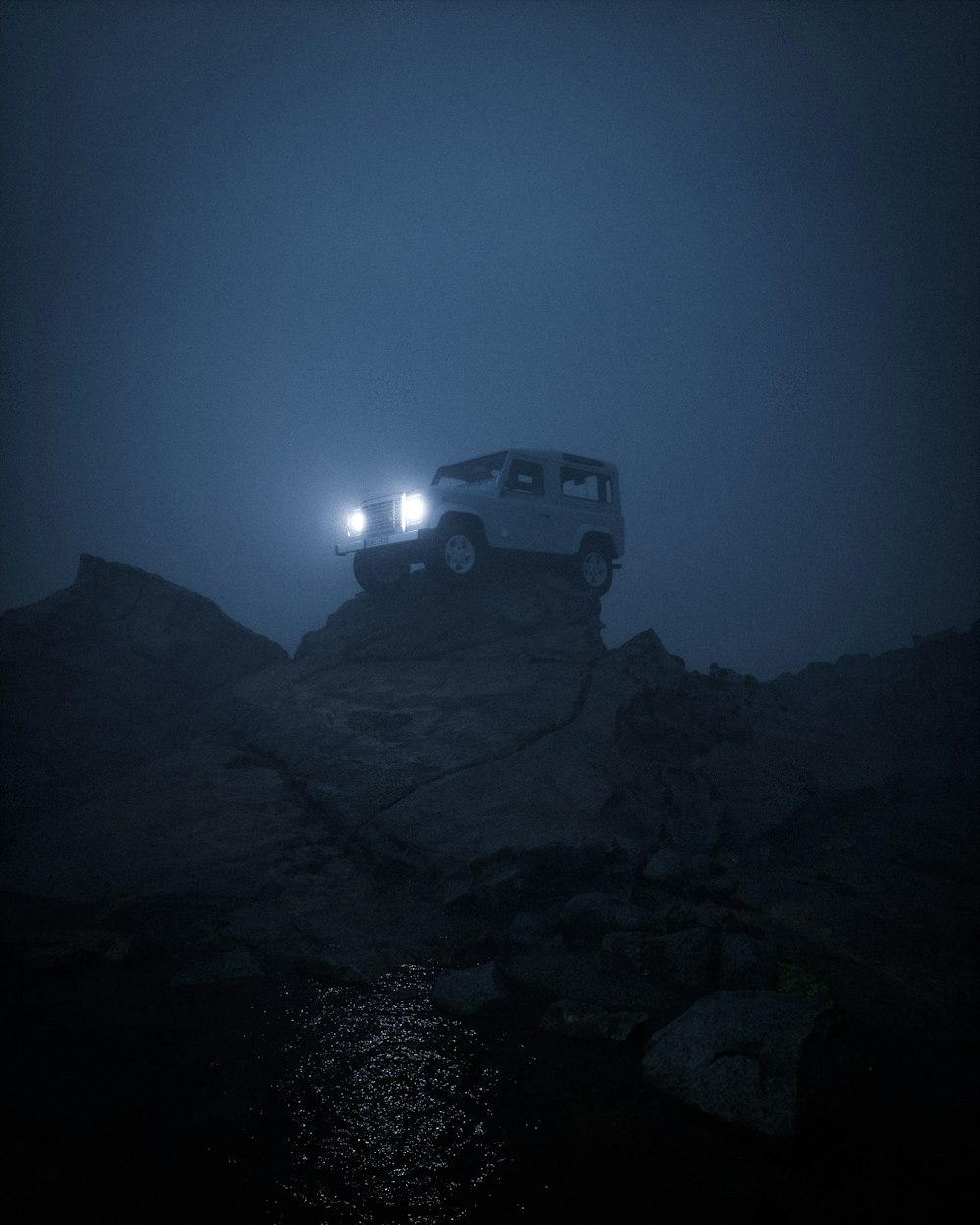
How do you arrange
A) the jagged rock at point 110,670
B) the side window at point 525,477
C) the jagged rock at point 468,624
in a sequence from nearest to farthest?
the jagged rock at point 110,670, the jagged rock at point 468,624, the side window at point 525,477

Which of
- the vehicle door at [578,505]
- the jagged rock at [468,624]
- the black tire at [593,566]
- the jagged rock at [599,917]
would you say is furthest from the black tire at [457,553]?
the jagged rock at [599,917]

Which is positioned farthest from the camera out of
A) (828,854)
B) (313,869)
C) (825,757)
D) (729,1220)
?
(825,757)

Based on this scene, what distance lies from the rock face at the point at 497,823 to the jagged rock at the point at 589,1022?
2cm

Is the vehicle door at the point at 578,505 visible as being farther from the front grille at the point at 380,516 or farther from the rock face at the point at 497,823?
the front grille at the point at 380,516

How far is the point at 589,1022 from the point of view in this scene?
11.6ft

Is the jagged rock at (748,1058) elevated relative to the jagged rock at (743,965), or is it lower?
elevated

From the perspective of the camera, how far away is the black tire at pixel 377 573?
425 inches

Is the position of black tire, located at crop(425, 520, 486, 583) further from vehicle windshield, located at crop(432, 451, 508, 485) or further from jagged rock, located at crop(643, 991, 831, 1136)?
jagged rock, located at crop(643, 991, 831, 1136)

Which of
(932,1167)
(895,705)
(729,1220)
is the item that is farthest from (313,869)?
(895,705)

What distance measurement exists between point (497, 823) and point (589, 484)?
7.88 m

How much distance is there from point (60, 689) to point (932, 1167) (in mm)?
10567

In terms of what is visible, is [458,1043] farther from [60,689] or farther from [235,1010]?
[60,689]

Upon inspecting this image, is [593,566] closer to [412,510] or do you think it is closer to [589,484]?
[589,484]

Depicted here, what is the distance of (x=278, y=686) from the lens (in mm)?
9422
